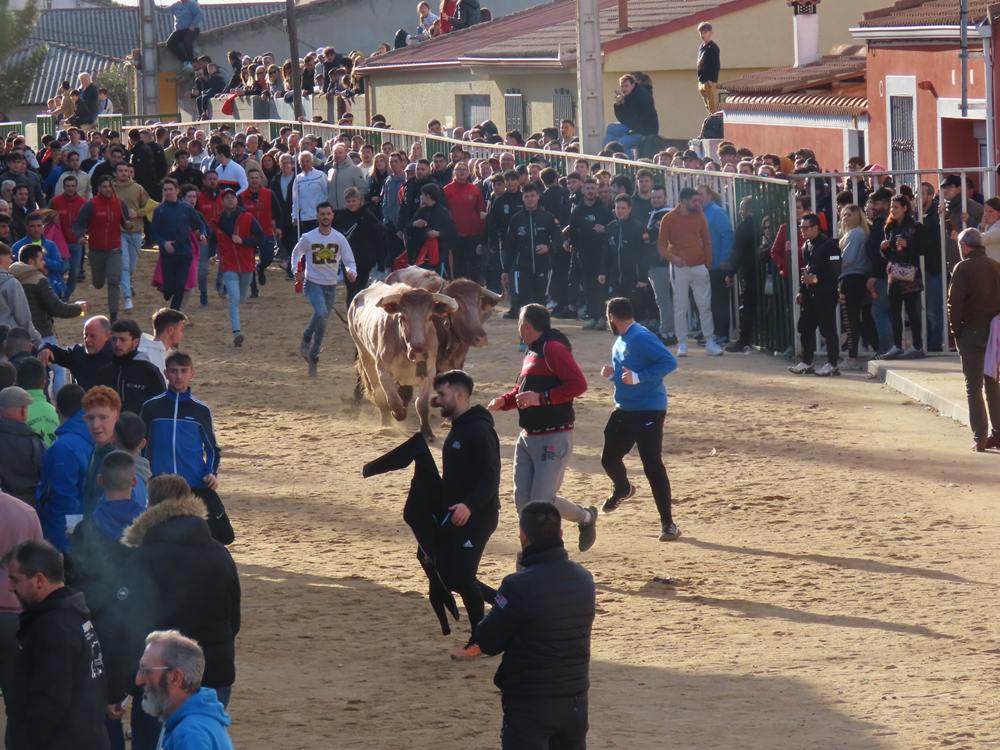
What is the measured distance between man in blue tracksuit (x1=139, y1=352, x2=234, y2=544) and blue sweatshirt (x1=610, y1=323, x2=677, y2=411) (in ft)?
11.5

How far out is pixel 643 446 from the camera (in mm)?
12883

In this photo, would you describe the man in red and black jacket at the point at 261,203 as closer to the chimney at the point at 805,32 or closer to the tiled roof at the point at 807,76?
the tiled roof at the point at 807,76

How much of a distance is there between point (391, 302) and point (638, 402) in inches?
189

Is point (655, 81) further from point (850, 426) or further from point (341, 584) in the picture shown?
point (341, 584)

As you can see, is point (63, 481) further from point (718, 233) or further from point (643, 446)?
Result: point (718, 233)

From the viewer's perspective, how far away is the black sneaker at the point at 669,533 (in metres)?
13.3

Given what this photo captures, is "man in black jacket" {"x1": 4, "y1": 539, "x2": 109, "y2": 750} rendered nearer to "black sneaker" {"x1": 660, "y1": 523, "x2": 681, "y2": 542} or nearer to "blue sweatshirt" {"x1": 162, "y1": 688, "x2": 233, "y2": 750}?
"blue sweatshirt" {"x1": 162, "y1": 688, "x2": 233, "y2": 750}

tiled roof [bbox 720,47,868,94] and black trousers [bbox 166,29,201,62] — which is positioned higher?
black trousers [bbox 166,29,201,62]

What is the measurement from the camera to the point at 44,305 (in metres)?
15.7

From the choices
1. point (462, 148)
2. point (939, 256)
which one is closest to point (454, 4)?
point (462, 148)

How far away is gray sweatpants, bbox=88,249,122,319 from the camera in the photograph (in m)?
23.7

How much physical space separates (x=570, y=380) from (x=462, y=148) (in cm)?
1641

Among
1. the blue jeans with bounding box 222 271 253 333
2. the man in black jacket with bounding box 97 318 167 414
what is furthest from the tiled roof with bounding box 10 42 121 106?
the man in black jacket with bounding box 97 318 167 414

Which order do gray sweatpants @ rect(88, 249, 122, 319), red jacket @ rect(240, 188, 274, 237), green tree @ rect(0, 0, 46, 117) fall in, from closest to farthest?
gray sweatpants @ rect(88, 249, 122, 319)
red jacket @ rect(240, 188, 274, 237)
green tree @ rect(0, 0, 46, 117)
